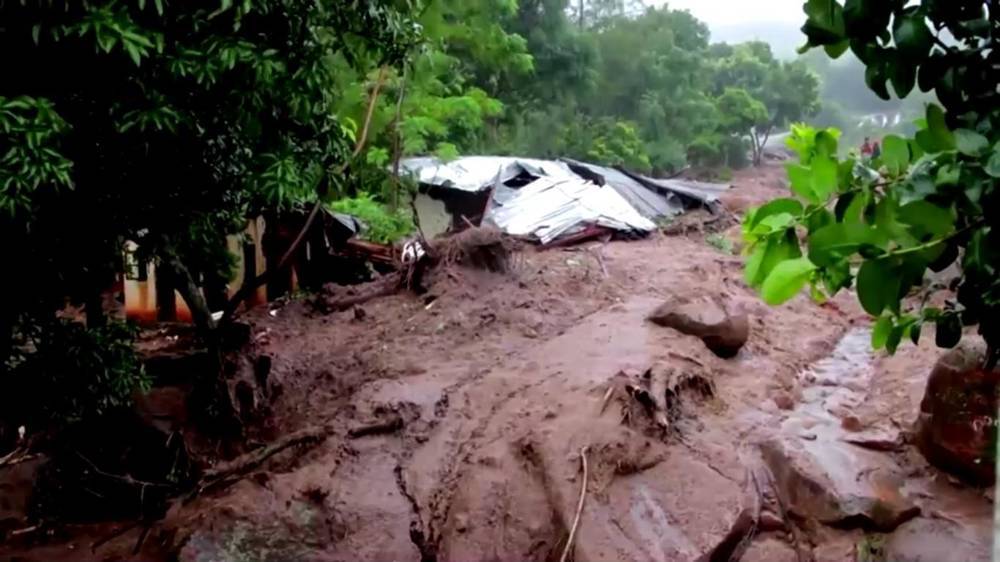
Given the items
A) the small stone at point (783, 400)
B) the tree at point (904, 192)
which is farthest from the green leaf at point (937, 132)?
the small stone at point (783, 400)

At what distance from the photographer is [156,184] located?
3742 mm

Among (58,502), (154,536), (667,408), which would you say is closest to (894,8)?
(667,408)

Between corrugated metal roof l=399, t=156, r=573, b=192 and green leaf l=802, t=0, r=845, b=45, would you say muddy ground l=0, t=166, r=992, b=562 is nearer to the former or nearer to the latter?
green leaf l=802, t=0, r=845, b=45

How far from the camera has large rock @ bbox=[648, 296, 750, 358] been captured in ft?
19.3

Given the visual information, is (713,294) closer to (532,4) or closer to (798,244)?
(798,244)

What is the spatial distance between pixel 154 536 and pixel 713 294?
4792mm

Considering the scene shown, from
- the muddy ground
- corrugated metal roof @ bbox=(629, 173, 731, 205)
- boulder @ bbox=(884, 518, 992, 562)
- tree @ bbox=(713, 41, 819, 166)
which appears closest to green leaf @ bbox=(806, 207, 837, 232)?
the muddy ground

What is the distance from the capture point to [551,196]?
39.3 feet

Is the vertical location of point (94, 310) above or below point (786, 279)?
below

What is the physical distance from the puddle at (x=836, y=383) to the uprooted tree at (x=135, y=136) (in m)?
3.03

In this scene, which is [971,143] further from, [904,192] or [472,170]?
[472,170]

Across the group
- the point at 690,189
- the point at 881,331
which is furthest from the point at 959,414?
the point at 690,189

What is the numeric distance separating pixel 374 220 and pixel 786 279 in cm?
887

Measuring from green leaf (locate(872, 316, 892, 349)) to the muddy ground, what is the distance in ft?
8.01
